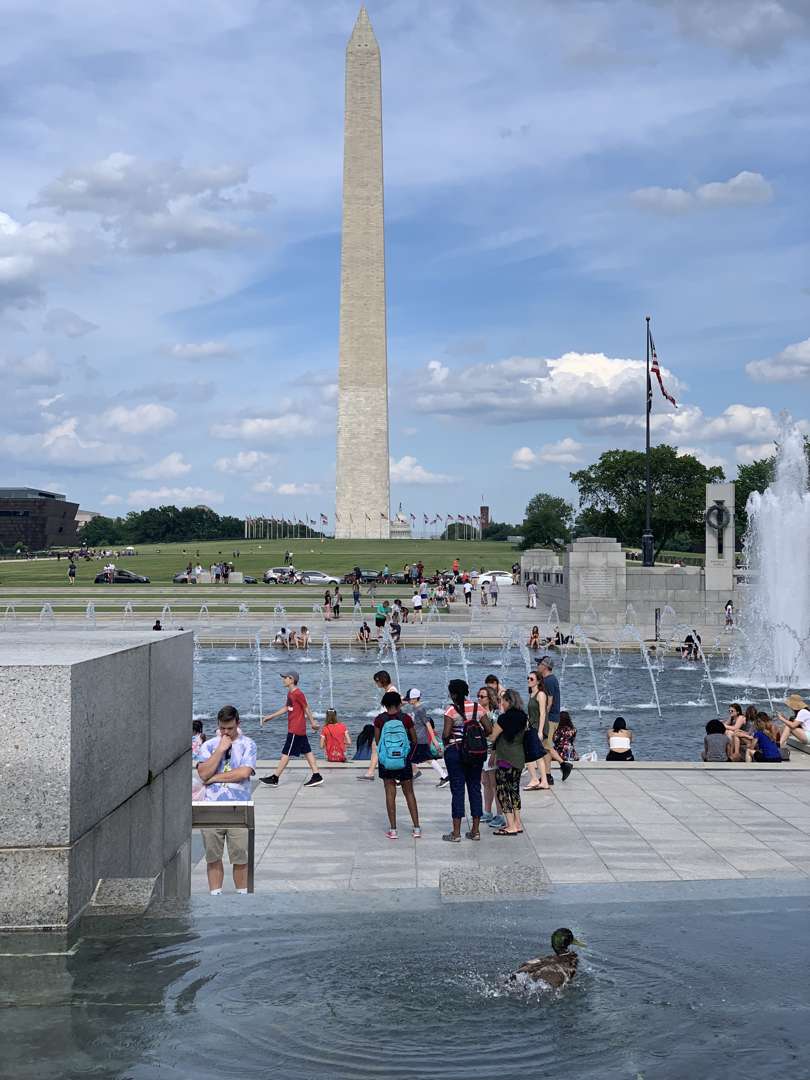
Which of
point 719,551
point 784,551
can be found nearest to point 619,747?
point 784,551

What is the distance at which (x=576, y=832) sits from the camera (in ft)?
30.6

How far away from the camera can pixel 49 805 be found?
4.78 meters

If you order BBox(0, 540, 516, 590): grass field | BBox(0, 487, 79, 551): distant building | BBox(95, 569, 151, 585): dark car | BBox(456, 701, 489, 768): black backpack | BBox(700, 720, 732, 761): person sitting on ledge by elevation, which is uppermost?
BBox(0, 487, 79, 551): distant building

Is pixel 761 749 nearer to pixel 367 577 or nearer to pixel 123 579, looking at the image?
pixel 367 577

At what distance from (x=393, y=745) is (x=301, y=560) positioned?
57.6m

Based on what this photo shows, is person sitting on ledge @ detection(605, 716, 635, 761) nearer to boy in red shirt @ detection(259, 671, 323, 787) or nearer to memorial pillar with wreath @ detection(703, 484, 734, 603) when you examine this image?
boy in red shirt @ detection(259, 671, 323, 787)

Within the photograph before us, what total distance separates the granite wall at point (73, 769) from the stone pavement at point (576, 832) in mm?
1980

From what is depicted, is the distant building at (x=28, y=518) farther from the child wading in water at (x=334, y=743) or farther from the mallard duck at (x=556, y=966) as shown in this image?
the mallard duck at (x=556, y=966)

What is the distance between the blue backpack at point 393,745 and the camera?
9070 millimetres

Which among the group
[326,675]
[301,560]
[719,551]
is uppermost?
[719,551]

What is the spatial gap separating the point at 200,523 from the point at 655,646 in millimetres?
111040

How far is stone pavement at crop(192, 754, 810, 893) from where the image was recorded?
8023 mm

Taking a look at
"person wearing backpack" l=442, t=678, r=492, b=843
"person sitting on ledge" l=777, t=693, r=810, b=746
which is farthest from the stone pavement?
"person sitting on ledge" l=777, t=693, r=810, b=746

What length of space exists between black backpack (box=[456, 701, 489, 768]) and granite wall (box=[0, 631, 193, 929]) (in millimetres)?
3601
